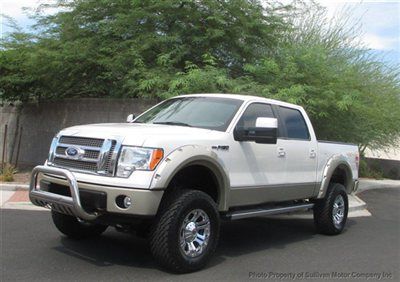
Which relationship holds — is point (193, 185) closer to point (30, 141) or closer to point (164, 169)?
point (164, 169)

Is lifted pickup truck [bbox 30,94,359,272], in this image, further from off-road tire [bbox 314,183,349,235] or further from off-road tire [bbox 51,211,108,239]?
off-road tire [bbox 314,183,349,235]

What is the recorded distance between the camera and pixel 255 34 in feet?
45.2

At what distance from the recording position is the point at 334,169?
8.71 metres

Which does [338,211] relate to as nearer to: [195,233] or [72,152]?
[195,233]

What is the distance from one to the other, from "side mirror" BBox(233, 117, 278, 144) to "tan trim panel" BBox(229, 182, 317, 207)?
628 millimetres

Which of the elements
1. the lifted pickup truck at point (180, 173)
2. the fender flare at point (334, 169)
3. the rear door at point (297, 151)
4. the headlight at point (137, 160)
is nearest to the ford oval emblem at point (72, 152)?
the lifted pickup truck at point (180, 173)

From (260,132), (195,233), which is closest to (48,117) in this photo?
(260,132)

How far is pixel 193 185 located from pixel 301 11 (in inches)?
445

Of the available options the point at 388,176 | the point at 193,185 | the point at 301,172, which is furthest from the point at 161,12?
the point at 388,176

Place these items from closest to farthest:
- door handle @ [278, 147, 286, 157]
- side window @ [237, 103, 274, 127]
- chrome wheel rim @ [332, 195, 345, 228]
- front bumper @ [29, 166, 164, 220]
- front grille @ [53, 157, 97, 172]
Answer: front bumper @ [29, 166, 164, 220] < front grille @ [53, 157, 97, 172] < side window @ [237, 103, 274, 127] < door handle @ [278, 147, 286, 157] < chrome wheel rim @ [332, 195, 345, 228]

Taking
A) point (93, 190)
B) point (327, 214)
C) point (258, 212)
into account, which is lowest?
point (327, 214)

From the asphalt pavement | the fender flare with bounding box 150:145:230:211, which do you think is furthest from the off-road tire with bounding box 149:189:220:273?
the fender flare with bounding box 150:145:230:211

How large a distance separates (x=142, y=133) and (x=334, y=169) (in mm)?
4087

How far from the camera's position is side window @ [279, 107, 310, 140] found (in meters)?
7.92
